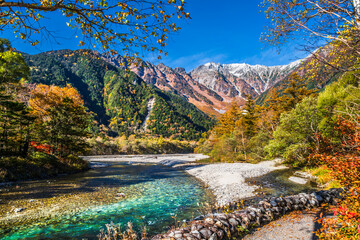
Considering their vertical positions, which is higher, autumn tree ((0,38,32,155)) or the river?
autumn tree ((0,38,32,155))

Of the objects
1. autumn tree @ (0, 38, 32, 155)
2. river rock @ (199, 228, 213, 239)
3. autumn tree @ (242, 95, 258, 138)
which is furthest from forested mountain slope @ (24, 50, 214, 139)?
river rock @ (199, 228, 213, 239)

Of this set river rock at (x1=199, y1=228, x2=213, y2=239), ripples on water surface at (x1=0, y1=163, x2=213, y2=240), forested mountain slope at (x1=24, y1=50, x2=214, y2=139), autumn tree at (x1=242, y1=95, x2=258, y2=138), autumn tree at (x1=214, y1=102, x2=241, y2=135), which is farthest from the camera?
forested mountain slope at (x1=24, y1=50, x2=214, y2=139)

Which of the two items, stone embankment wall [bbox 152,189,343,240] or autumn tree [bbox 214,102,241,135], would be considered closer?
stone embankment wall [bbox 152,189,343,240]

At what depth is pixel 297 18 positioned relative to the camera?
4.51 meters

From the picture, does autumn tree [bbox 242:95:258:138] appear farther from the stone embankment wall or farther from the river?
the stone embankment wall

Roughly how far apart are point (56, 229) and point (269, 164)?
28124 mm

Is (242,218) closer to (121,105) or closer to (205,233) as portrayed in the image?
(205,233)

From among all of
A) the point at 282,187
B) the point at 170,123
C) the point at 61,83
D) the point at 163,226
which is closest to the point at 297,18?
the point at 163,226

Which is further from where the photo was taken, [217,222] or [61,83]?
[61,83]

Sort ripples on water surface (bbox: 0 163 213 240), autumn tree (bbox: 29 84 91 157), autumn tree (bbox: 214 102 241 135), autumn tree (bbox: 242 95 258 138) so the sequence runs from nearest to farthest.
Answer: ripples on water surface (bbox: 0 163 213 240)
autumn tree (bbox: 29 84 91 157)
autumn tree (bbox: 242 95 258 138)
autumn tree (bbox: 214 102 241 135)

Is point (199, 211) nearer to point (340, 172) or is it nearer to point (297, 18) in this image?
point (340, 172)

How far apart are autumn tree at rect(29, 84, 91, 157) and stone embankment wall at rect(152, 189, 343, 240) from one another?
75.7ft

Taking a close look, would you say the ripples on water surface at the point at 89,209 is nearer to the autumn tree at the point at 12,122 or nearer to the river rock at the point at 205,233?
the river rock at the point at 205,233

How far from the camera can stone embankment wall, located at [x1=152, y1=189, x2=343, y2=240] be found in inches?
183
